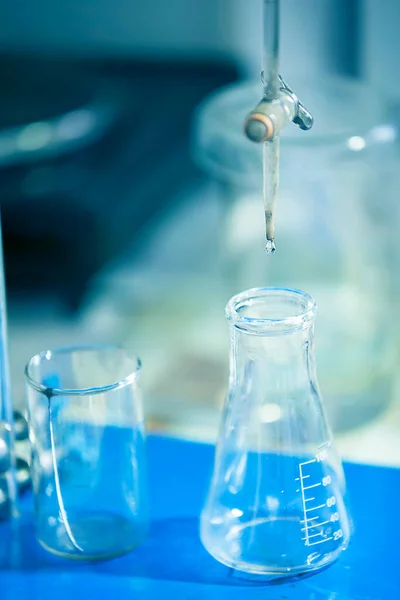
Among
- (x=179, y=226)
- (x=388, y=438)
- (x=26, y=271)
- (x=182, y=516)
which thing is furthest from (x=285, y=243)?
(x=182, y=516)

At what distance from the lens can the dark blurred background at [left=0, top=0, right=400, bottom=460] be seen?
2229 millimetres

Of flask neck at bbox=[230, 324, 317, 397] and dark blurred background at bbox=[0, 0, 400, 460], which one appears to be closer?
flask neck at bbox=[230, 324, 317, 397]

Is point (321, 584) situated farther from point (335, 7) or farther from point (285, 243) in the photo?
point (335, 7)

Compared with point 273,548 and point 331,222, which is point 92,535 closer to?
point 273,548

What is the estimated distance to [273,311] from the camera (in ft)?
2.70

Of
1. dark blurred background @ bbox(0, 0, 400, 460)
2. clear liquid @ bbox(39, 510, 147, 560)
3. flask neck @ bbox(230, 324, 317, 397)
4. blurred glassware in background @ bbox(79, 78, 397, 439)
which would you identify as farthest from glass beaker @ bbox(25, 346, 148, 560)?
dark blurred background @ bbox(0, 0, 400, 460)

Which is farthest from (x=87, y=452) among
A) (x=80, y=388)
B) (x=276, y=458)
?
(x=276, y=458)

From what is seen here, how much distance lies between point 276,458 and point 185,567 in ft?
0.42

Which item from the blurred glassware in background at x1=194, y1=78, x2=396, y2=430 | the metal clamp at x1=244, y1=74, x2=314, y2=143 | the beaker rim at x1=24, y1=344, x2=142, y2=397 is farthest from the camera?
the blurred glassware in background at x1=194, y1=78, x2=396, y2=430

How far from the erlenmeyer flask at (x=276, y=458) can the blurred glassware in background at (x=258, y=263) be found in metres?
0.73

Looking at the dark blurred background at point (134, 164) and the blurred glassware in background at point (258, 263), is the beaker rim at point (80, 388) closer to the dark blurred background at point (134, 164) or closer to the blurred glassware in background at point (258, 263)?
the blurred glassware in background at point (258, 263)

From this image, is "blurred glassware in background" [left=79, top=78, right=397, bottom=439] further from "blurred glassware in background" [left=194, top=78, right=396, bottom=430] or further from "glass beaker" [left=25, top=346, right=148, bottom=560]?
"glass beaker" [left=25, top=346, right=148, bottom=560]

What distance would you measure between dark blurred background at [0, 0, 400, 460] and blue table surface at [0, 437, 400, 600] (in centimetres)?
90

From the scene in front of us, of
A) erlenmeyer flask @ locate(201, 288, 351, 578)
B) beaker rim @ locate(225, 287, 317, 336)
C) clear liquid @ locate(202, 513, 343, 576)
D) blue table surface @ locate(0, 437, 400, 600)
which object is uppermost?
beaker rim @ locate(225, 287, 317, 336)
